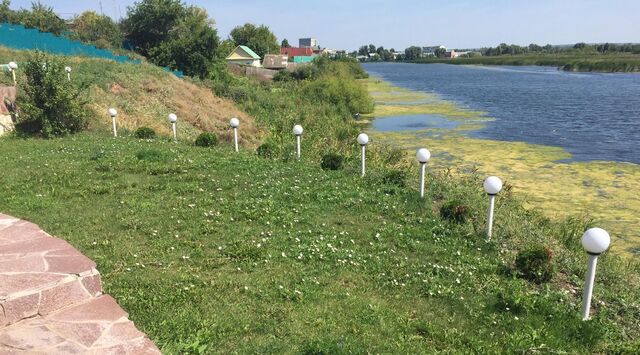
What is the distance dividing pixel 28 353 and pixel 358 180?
25.3 feet

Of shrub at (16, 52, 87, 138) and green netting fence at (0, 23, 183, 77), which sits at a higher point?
green netting fence at (0, 23, 183, 77)

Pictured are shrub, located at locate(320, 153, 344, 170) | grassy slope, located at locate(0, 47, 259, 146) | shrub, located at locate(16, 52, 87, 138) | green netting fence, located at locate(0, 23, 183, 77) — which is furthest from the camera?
green netting fence, located at locate(0, 23, 183, 77)

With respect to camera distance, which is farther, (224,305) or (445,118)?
(445,118)

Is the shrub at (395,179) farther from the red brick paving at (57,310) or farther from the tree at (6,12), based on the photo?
the tree at (6,12)

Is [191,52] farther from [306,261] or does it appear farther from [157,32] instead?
[306,261]

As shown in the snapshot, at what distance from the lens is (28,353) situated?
3.36m

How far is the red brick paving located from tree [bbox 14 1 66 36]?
3819cm

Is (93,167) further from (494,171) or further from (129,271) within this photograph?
(494,171)

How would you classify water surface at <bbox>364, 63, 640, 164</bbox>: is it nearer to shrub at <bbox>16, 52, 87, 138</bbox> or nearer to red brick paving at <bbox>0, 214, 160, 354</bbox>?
shrub at <bbox>16, 52, 87, 138</bbox>

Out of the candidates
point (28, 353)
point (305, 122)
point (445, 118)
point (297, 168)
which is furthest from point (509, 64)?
point (28, 353)

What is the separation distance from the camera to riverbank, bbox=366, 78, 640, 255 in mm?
11734

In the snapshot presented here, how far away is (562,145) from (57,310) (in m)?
23.1

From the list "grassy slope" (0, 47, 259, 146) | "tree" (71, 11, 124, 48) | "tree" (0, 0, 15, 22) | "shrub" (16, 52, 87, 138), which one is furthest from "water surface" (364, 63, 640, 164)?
"tree" (0, 0, 15, 22)

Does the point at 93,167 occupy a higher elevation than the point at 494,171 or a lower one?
higher
